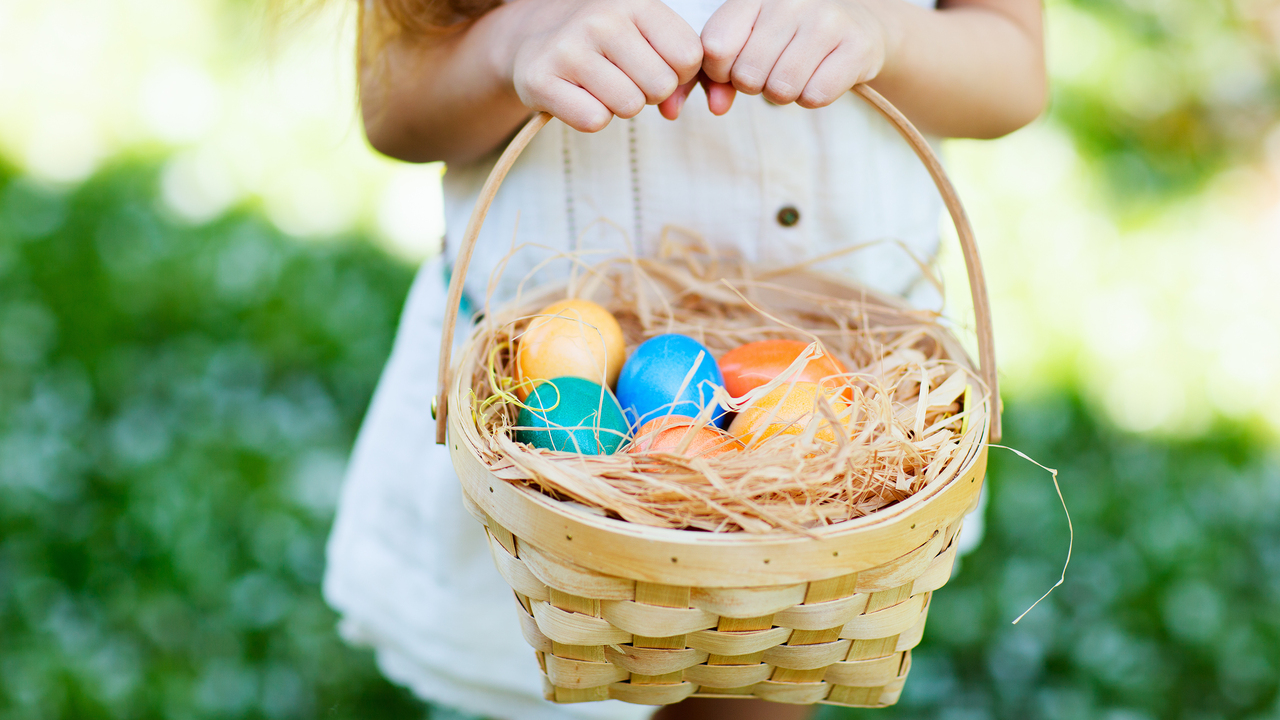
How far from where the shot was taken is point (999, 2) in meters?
1.05

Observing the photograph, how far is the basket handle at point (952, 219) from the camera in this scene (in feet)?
2.46

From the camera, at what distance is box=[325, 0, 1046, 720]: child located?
0.75 meters

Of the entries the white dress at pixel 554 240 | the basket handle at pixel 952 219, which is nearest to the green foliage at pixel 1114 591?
the white dress at pixel 554 240

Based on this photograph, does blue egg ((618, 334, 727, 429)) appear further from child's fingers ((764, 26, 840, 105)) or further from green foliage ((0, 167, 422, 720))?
green foliage ((0, 167, 422, 720))

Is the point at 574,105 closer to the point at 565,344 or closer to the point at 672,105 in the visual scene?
the point at 672,105

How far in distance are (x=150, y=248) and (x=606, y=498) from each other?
1963mm

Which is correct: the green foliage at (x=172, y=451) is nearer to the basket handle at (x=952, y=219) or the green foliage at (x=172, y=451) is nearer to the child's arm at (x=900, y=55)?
the basket handle at (x=952, y=219)

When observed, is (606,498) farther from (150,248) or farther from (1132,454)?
(150,248)

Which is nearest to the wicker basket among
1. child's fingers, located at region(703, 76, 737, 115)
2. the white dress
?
child's fingers, located at region(703, 76, 737, 115)

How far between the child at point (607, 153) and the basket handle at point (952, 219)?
0.03m

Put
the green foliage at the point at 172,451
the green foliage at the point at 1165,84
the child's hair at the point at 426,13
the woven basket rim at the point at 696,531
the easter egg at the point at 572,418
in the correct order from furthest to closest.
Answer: the green foliage at the point at 1165,84
the green foliage at the point at 172,451
the child's hair at the point at 426,13
the easter egg at the point at 572,418
the woven basket rim at the point at 696,531

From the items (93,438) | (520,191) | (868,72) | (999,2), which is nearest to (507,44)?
(520,191)

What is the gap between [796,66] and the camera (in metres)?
0.74

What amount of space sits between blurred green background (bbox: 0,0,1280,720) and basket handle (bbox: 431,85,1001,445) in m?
0.41
